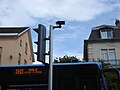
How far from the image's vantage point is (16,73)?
1076 cm

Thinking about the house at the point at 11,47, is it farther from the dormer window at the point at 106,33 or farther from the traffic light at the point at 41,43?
the traffic light at the point at 41,43

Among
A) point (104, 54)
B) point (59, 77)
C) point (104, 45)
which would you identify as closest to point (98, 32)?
point (104, 45)

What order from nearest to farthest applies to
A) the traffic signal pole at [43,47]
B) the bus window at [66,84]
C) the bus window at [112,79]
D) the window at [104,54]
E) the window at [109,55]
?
1. the traffic signal pole at [43,47]
2. the bus window at [112,79]
3. the bus window at [66,84]
4. the window at [109,55]
5. the window at [104,54]

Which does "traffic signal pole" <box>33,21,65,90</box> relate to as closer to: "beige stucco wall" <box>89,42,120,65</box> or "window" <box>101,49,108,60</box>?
"window" <box>101,49,108,60</box>

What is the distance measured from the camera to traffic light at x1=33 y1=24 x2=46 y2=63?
6.71 metres

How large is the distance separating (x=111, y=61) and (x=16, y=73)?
89.2 feet

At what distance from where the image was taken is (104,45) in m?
38.4

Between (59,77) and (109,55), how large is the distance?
27837 mm

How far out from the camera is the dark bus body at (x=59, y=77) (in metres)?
10.3

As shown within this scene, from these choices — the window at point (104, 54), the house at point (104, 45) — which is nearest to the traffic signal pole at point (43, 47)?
the house at point (104, 45)

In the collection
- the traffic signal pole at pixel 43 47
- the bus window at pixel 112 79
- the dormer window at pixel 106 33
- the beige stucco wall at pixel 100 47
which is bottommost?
the bus window at pixel 112 79

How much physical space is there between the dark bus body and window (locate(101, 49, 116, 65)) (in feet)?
87.3

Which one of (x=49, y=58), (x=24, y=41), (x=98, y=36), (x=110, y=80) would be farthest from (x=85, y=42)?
(x=49, y=58)

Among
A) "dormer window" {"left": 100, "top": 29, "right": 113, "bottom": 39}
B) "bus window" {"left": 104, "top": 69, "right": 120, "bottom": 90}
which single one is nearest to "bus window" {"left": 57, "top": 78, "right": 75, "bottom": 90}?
"bus window" {"left": 104, "top": 69, "right": 120, "bottom": 90}
